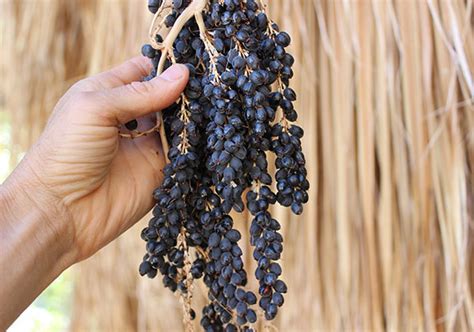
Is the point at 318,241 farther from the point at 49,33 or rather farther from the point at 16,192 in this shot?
the point at 49,33

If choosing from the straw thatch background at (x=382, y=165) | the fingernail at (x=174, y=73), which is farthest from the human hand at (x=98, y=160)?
the straw thatch background at (x=382, y=165)

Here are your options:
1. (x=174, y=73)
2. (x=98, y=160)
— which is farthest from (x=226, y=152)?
(x=98, y=160)

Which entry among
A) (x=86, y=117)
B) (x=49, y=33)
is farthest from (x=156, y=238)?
(x=49, y=33)

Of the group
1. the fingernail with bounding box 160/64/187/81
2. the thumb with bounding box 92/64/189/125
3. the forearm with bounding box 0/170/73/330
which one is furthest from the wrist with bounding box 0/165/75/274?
the fingernail with bounding box 160/64/187/81

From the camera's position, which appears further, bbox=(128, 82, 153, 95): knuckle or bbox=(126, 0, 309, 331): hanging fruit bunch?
bbox=(128, 82, 153, 95): knuckle

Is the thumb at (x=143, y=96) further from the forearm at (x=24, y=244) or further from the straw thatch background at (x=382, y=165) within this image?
the straw thatch background at (x=382, y=165)

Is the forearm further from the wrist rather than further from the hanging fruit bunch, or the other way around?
the hanging fruit bunch
